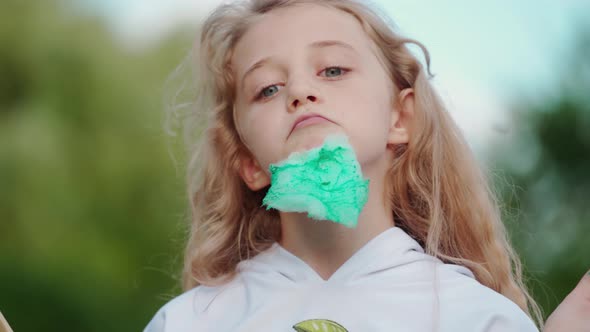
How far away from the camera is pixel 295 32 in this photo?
112 inches

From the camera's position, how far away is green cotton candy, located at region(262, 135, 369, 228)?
256cm

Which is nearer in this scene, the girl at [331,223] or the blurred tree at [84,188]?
the girl at [331,223]

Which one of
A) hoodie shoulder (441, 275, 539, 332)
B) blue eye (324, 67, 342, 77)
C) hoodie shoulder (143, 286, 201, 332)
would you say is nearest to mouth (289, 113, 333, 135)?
blue eye (324, 67, 342, 77)

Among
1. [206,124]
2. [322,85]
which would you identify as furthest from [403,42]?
[206,124]

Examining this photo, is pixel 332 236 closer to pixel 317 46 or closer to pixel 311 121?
pixel 311 121

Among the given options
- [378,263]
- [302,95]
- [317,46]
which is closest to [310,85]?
[302,95]

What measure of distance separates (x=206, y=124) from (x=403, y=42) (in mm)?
876

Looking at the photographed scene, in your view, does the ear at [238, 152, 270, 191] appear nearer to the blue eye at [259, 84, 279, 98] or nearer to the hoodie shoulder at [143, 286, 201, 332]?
the blue eye at [259, 84, 279, 98]

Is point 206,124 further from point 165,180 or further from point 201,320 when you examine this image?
point 165,180

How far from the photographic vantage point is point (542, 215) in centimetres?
952

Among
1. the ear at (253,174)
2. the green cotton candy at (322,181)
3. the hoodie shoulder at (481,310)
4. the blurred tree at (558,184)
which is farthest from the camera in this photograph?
the blurred tree at (558,184)

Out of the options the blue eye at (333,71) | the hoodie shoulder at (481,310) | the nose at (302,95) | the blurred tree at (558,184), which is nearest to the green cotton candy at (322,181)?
the nose at (302,95)

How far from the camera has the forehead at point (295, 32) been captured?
2.83 metres

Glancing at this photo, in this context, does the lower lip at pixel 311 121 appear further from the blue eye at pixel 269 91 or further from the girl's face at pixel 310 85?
the blue eye at pixel 269 91
